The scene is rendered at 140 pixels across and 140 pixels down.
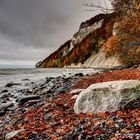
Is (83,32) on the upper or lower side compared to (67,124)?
upper

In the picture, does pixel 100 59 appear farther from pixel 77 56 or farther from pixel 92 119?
pixel 92 119

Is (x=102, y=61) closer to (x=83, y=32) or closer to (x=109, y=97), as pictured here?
(x=83, y=32)

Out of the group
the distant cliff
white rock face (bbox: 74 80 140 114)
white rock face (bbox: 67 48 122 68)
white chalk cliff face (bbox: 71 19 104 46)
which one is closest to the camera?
white rock face (bbox: 74 80 140 114)

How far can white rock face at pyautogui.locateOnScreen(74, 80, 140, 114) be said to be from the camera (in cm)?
1040

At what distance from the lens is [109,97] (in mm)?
10656

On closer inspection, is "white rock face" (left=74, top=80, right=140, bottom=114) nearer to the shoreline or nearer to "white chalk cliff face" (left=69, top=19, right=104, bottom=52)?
the shoreline

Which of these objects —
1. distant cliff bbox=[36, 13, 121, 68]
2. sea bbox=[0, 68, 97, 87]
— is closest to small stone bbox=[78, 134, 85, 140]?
sea bbox=[0, 68, 97, 87]

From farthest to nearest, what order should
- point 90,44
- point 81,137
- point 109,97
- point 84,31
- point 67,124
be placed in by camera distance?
point 84,31 < point 90,44 < point 109,97 < point 67,124 < point 81,137

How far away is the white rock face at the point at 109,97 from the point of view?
1040 centimetres

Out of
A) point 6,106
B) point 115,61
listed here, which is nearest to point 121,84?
point 6,106

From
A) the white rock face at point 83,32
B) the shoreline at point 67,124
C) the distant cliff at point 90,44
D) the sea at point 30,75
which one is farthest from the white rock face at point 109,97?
the white rock face at point 83,32

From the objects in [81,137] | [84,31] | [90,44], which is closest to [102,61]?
[90,44]

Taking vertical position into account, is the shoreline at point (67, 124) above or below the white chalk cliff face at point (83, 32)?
below

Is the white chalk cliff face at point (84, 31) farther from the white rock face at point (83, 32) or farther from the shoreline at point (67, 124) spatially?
the shoreline at point (67, 124)
